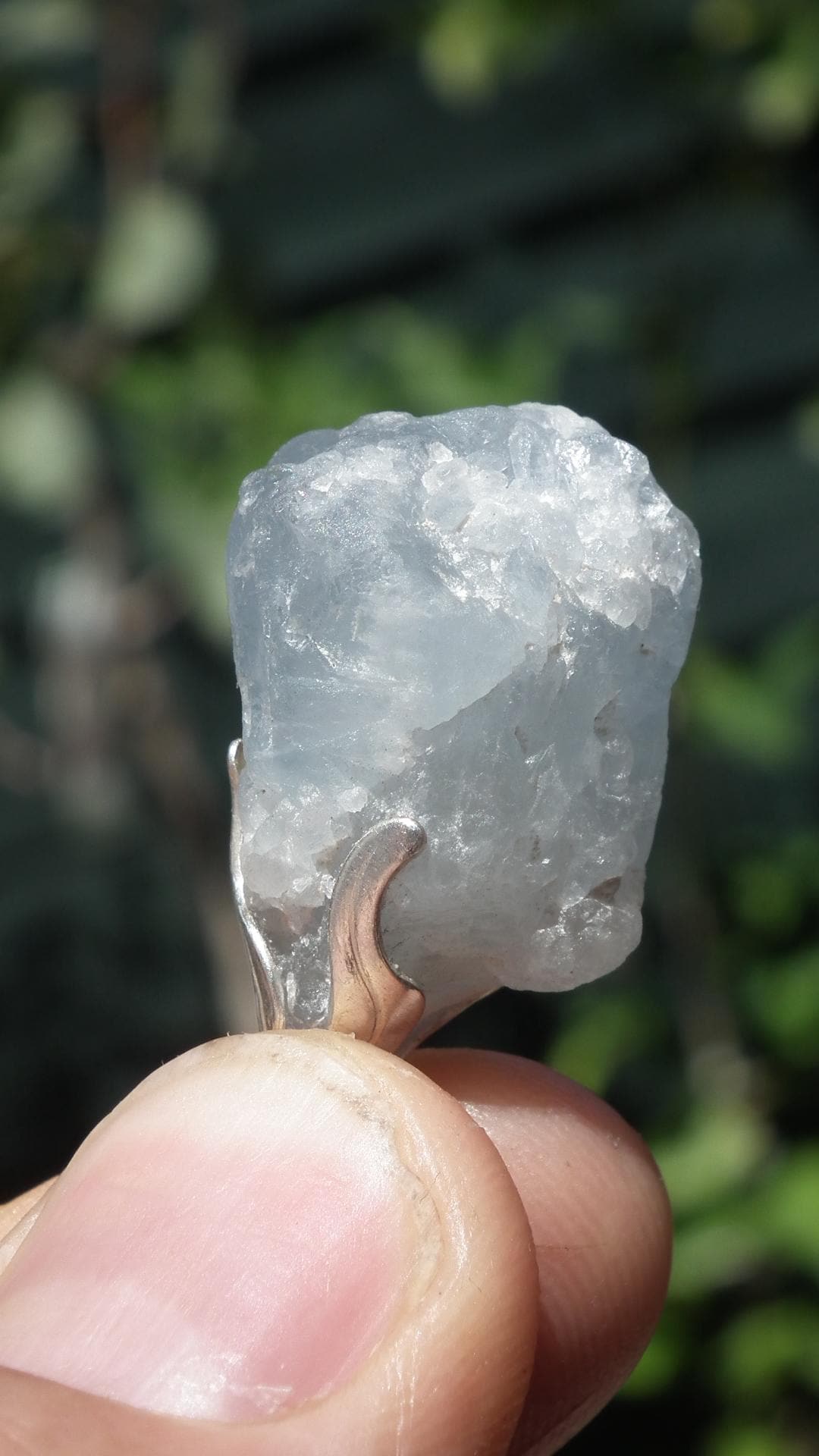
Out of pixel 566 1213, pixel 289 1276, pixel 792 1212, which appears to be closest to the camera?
pixel 289 1276

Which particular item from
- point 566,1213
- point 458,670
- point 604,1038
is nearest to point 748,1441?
point 604,1038

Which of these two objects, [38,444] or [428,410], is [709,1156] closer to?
[428,410]

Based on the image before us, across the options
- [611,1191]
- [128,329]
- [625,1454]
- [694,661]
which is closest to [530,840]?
[611,1191]

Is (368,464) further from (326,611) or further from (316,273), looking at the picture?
(316,273)

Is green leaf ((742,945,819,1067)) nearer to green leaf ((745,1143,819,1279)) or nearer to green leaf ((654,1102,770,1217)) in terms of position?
green leaf ((654,1102,770,1217))

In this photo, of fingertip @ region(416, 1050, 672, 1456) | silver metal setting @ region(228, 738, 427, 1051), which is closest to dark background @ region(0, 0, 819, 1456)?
fingertip @ region(416, 1050, 672, 1456)

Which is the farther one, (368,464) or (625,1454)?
(625,1454)

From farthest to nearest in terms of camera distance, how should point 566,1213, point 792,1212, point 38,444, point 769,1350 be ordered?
point 38,444 → point 769,1350 → point 792,1212 → point 566,1213
